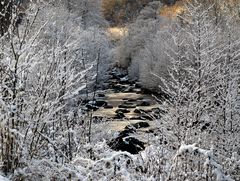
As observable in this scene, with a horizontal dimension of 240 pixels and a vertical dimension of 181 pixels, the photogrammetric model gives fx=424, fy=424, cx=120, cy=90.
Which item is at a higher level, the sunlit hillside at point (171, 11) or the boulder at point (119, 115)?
the sunlit hillside at point (171, 11)

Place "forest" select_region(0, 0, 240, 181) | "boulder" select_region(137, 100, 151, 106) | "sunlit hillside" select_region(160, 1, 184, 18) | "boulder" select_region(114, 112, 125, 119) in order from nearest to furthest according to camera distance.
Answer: "forest" select_region(0, 0, 240, 181) < "boulder" select_region(114, 112, 125, 119) < "boulder" select_region(137, 100, 151, 106) < "sunlit hillside" select_region(160, 1, 184, 18)

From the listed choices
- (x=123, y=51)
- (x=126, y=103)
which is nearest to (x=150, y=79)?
(x=126, y=103)

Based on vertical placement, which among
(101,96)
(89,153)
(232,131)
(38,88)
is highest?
(38,88)

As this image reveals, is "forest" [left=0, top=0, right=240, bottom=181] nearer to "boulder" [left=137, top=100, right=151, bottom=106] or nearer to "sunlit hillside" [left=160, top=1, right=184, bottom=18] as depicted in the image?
"boulder" [left=137, top=100, right=151, bottom=106]

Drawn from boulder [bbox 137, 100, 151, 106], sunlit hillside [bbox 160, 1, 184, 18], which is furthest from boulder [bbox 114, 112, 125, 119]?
sunlit hillside [bbox 160, 1, 184, 18]

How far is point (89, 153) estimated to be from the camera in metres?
4.05

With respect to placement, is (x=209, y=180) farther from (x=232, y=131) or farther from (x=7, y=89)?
(x=232, y=131)

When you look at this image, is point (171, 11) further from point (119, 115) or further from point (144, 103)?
point (119, 115)

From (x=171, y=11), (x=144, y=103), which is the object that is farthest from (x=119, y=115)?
(x=171, y=11)

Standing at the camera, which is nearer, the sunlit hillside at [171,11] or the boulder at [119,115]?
the boulder at [119,115]

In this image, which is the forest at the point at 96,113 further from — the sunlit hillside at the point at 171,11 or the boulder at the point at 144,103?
the sunlit hillside at the point at 171,11

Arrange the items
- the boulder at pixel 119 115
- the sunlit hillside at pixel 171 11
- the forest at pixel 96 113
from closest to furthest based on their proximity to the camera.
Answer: the forest at pixel 96 113 → the boulder at pixel 119 115 → the sunlit hillside at pixel 171 11

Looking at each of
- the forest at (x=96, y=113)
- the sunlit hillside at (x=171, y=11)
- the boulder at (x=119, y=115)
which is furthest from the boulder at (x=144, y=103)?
the sunlit hillside at (x=171, y=11)

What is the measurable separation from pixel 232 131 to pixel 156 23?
115 feet
